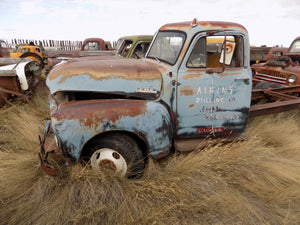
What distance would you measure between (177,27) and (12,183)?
2810mm

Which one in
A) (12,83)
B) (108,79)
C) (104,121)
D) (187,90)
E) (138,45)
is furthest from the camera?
(138,45)

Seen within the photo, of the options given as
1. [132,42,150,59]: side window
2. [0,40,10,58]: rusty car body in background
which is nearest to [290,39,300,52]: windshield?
[132,42,150,59]: side window

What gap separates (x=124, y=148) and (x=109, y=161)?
24cm

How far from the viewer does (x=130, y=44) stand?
6172mm

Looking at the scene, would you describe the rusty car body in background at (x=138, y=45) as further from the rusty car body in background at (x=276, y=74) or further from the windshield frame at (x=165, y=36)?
the rusty car body in background at (x=276, y=74)

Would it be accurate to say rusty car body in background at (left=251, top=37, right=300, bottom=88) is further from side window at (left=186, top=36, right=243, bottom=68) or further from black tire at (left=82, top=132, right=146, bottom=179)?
black tire at (left=82, top=132, right=146, bottom=179)

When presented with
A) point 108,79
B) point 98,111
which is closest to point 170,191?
point 98,111

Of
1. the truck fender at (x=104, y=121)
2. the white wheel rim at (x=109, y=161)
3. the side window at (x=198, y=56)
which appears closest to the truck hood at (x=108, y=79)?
the truck fender at (x=104, y=121)

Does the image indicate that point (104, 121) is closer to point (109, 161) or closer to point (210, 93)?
point (109, 161)

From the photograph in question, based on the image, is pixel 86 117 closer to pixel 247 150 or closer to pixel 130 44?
pixel 247 150

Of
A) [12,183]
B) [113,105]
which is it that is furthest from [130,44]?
[12,183]

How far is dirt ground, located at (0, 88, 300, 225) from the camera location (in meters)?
2.09

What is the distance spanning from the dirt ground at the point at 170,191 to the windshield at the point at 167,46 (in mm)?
1318

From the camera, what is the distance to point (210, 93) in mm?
2646
